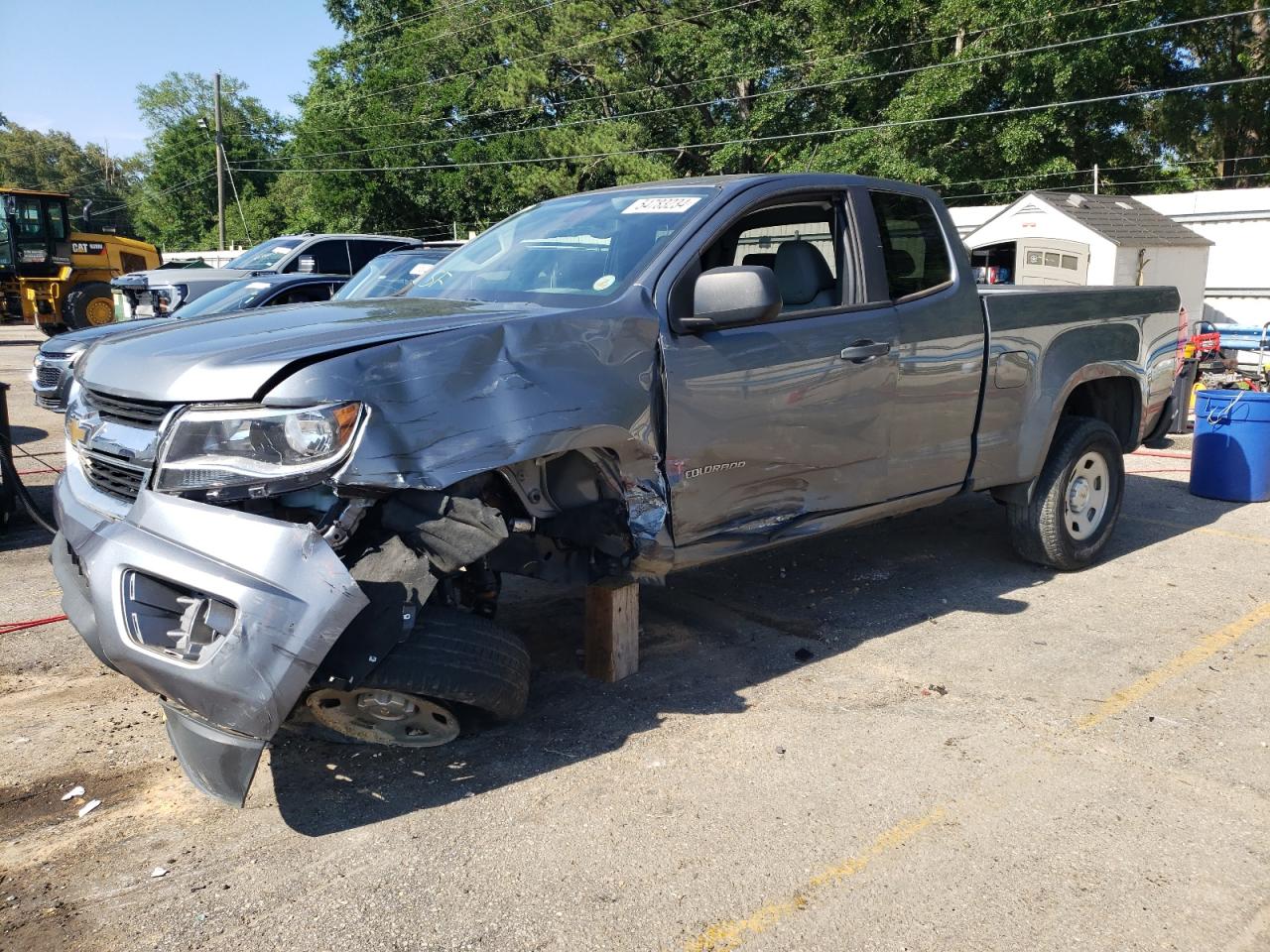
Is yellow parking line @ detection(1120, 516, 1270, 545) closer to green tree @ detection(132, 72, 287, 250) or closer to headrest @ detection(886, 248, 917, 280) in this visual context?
headrest @ detection(886, 248, 917, 280)

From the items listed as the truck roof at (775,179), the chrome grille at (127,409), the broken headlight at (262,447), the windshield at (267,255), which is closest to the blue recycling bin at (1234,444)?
the truck roof at (775,179)

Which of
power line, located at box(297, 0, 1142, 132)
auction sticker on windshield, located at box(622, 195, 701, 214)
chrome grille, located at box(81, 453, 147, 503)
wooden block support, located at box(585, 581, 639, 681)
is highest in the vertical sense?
power line, located at box(297, 0, 1142, 132)

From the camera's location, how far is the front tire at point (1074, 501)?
5.95m

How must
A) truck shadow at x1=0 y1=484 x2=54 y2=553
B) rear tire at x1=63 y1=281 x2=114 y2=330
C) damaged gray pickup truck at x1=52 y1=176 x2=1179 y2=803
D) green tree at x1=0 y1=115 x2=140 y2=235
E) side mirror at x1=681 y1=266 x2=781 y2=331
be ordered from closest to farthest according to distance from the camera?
damaged gray pickup truck at x1=52 y1=176 x2=1179 y2=803 < side mirror at x1=681 y1=266 x2=781 y2=331 < truck shadow at x1=0 y1=484 x2=54 y2=553 < rear tire at x1=63 y1=281 x2=114 y2=330 < green tree at x1=0 y1=115 x2=140 y2=235

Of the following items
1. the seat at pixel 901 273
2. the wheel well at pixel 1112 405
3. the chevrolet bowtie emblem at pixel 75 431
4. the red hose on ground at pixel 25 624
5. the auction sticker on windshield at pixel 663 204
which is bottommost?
the red hose on ground at pixel 25 624

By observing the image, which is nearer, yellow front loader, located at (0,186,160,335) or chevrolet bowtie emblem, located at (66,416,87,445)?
chevrolet bowtie emblem, located at (66,416,87,445)

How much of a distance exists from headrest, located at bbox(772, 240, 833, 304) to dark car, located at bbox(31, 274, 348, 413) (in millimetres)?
6180

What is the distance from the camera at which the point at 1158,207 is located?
21.0m

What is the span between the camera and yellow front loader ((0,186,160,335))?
23.7 meters

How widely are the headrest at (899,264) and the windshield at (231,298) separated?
7.74 metres

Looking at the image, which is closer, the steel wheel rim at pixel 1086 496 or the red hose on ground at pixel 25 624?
the red hose on ground at pixel 25 624

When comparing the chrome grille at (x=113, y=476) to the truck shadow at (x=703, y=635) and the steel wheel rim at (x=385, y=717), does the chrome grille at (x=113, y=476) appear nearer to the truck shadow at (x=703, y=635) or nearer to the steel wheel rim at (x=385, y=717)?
the steel wheel rim at (x=385, y=717)

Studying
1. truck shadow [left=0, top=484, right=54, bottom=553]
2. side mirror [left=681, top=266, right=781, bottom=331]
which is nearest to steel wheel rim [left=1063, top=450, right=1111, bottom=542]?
side mirror [left=681, top=266, right=781, bottom=331]

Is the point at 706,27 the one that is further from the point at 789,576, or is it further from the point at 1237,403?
the point at 789,576
